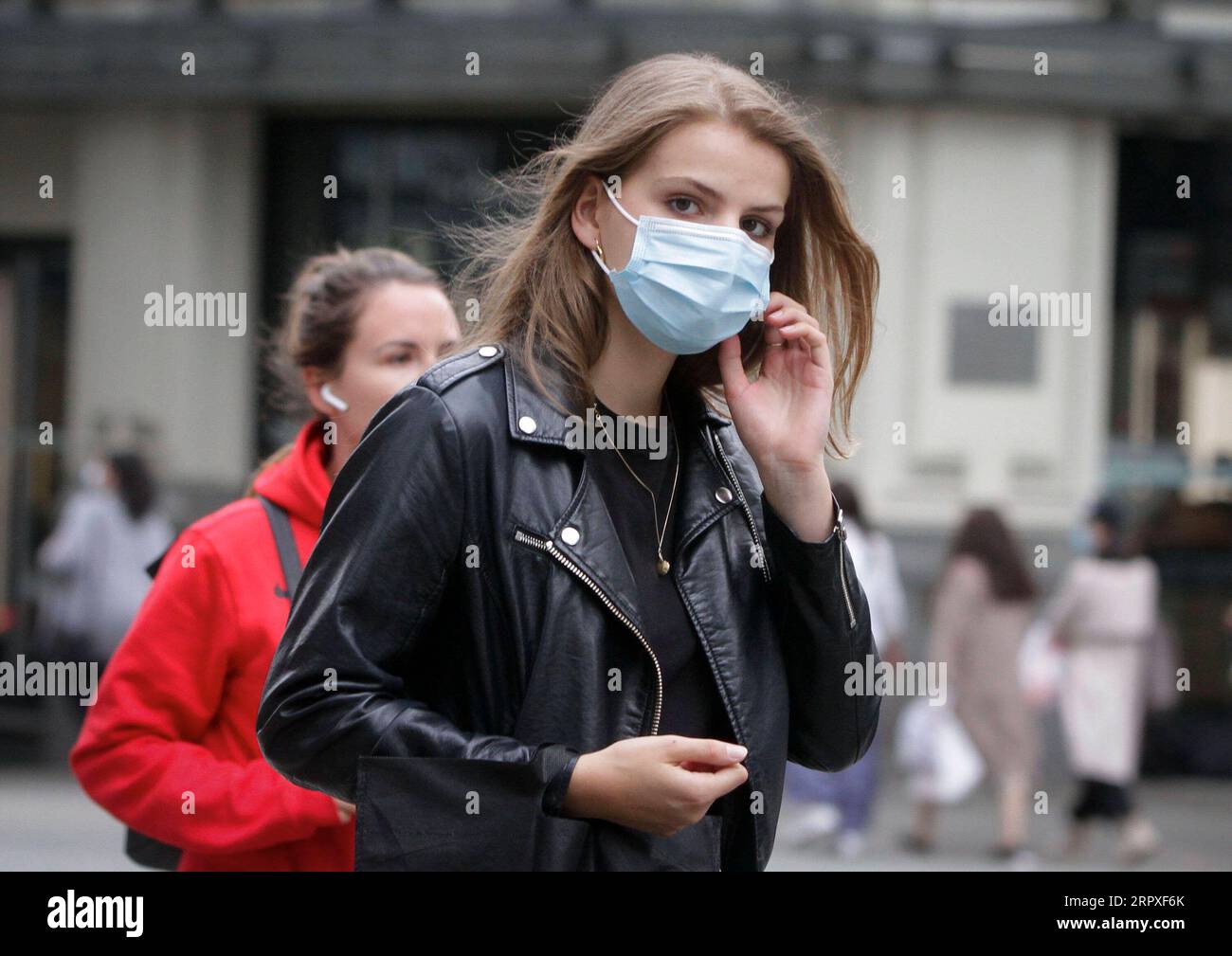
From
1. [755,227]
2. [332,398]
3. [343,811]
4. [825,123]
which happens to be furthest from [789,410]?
[825,123]

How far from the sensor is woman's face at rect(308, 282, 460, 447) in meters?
3.04

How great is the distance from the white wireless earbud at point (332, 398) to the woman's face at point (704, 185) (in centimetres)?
101

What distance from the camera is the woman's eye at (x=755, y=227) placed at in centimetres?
217

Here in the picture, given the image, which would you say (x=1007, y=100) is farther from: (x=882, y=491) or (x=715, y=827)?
(x=715, y=827)

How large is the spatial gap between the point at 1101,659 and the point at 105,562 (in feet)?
17.7

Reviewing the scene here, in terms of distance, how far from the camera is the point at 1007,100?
10391 millimetres

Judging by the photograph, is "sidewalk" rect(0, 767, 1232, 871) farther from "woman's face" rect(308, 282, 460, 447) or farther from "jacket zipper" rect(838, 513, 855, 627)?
"jacket zipper" rect(838, 513, 855, 627)

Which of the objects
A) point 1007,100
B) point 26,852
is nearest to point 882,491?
point 1007,100

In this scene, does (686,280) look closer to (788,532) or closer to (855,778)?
(788,532)

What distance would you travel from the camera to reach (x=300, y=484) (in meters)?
2.92

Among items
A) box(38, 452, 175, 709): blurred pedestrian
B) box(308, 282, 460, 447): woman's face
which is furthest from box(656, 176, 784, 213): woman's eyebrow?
box(38, 452, 175, 709): blurred pedestrian

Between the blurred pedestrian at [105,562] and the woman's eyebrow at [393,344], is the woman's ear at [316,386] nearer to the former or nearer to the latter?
the woman's eyebrow at [393,344]

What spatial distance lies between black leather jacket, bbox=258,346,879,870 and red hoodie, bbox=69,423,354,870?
77cm

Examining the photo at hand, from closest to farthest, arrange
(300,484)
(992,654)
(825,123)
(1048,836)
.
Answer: (300,484) < (992,654) < (1048,836) < (825,123)
